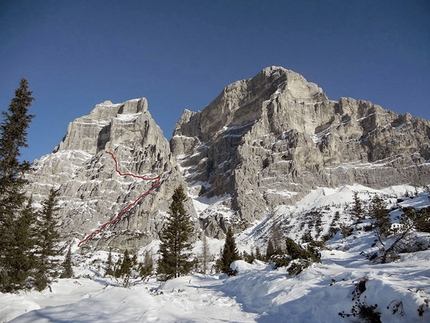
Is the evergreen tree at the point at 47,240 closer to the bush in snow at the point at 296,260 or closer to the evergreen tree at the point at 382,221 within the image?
the bush in snow at the point at 296,260

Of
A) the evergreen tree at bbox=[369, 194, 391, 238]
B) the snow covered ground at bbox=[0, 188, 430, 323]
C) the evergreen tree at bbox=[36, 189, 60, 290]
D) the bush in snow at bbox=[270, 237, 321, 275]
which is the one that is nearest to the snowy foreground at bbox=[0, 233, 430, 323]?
the snow covered ground at bbox=[0, 188, 430, 323]

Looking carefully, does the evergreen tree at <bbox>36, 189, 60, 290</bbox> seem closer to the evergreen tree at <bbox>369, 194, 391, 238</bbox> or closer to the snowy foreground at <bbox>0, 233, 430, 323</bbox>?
the snowy foreground at <bbox>0, 233, 430, 323</bbox>

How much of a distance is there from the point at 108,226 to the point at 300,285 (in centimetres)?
20125

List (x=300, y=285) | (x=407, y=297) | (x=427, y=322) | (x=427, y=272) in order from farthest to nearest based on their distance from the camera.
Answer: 1. (x=300, y=285)
2. (x=427, y=272)
3. (x=407, y=297)
4. (x=427, y=322)

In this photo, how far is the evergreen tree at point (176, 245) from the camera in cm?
2542

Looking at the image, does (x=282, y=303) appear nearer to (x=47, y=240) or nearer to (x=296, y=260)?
(x=296, y=260)

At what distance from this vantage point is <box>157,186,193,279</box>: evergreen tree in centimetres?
2542

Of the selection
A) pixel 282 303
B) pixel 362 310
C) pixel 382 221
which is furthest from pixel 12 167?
pixel 382 221

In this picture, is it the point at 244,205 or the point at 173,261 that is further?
the point at 244,205

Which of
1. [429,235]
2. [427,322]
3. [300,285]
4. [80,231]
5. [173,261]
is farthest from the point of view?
[80,231]

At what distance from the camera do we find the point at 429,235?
47.0ft

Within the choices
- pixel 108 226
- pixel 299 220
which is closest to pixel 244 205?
pixel 299 220

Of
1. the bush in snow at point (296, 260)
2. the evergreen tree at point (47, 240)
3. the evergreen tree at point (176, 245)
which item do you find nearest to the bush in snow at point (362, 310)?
the bush in snow at point (296, 260)

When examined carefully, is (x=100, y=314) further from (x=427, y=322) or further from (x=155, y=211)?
(x=155, y=211)
